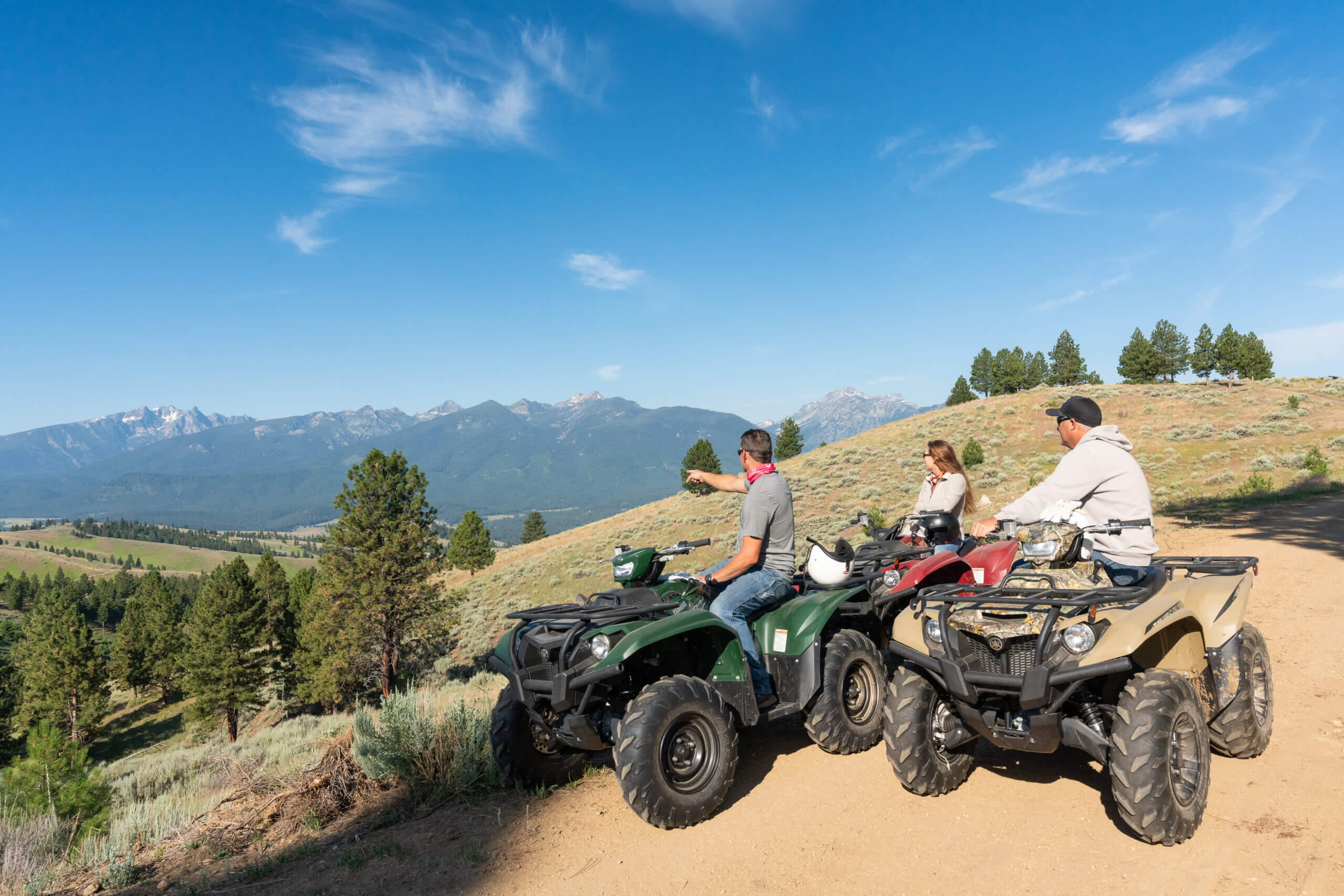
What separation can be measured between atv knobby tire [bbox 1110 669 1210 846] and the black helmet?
9.78 feet

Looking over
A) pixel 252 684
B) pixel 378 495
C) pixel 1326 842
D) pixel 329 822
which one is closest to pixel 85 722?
pixel 252 684

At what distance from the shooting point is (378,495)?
2878 centimetres

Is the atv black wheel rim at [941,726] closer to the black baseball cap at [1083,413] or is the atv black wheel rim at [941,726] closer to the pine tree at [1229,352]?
the black baseball cap at [1083,413]

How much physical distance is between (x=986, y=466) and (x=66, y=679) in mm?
54324

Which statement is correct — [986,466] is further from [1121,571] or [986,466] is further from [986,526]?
[986,526]

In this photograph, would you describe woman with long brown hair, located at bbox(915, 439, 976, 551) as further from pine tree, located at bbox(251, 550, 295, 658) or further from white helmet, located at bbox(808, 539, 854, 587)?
pine tree, located at bbox(251, 550, 295, 658)

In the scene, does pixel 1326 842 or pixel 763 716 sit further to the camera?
pixel 763 716

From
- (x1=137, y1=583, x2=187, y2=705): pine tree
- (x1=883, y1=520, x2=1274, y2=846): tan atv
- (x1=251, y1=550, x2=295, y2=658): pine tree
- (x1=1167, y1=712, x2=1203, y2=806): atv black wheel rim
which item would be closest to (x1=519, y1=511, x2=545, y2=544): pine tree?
(x1=251, y1=550, x2=295, y2=658): pine tree

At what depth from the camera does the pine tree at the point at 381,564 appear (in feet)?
91.6

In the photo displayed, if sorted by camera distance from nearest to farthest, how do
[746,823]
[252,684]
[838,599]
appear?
[746,823] → [838,599] → [252,684]

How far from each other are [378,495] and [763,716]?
26.8m

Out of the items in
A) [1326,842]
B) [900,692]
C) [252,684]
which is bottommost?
[252,684]

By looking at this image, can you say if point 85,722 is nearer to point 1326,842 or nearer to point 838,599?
point 838,599

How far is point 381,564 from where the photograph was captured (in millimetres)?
27984
